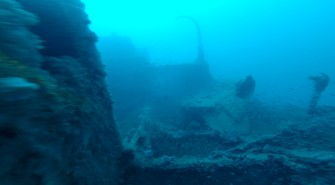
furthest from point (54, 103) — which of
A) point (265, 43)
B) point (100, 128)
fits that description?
point (265, 43)

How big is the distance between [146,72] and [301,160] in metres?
10.3

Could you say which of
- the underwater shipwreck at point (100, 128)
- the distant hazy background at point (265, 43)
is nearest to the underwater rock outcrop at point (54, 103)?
the underwater shipwreck at point (100, 128)

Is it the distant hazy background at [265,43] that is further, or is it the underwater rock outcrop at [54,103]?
the distant hazy background at [265,43]

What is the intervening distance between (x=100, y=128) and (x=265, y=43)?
32207 millimetres

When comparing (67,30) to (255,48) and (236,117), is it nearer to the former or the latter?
(236,117)

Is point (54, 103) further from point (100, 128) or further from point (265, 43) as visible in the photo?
point (265, 43)

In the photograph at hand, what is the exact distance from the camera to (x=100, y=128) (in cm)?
454

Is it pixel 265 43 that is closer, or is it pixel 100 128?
pixel 100 128

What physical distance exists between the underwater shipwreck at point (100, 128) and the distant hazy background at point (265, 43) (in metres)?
7.84

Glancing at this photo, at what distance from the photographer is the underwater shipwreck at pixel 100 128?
2156mm

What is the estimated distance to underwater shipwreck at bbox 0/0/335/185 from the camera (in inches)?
84.9

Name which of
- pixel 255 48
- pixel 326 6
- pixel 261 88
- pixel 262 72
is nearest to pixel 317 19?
pixel 326 6

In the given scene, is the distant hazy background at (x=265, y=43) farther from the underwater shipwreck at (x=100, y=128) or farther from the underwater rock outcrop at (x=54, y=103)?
the underwater rock outcrop at (x=54, y=103)

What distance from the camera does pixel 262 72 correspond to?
25.2m
